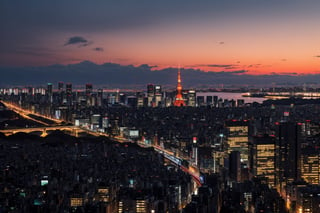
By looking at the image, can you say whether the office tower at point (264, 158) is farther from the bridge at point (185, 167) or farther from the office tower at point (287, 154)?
the bridge at point (185, 167)

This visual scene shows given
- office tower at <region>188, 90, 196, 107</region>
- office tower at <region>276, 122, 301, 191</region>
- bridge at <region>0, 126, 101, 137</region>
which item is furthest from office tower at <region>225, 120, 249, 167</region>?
office tower at <region>188, 90, 196, 107</region>

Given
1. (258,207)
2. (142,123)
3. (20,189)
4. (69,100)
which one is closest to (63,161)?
(20,189)

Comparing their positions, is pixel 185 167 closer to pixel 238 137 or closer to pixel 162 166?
pixel 162 166

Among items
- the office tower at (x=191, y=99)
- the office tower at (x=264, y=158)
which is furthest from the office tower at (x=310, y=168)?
the office tower at (x=191, y=99)

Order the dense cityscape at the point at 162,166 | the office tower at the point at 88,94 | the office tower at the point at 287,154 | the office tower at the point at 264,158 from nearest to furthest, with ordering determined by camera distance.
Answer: the dense cityscape at the point at 162,166, the office tower at the point at 287,154, the office tower at the point at 264,158, the office tower at the point at 88,94

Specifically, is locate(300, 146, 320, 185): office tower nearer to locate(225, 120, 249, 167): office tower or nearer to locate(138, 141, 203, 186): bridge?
locate(225, 120, 249, 167): office tower

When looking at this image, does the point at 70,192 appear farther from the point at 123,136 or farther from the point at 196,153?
the point at 123,136

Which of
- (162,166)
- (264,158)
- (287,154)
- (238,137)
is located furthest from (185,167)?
(238,137)
